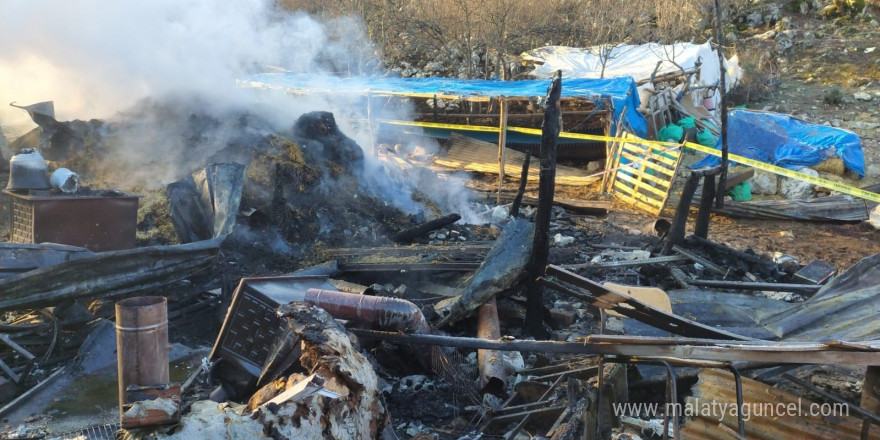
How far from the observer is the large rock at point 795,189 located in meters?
12.7

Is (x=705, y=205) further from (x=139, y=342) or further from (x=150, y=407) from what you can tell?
(x=150, y=407)

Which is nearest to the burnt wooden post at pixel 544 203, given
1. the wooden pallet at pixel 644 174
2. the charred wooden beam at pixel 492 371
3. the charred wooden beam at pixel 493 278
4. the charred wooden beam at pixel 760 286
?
the charred wooden beam at pixel 493 278

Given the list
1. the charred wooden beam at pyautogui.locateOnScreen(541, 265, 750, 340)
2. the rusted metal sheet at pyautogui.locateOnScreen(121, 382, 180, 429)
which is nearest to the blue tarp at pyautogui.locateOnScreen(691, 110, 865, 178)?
the charred wooden beam at pyautogui.locateOnScreen(541, 265, 750, 340)

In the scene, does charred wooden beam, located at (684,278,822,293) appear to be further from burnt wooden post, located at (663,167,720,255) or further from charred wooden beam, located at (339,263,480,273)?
charred wooden beam, located at (339,263,480,273)

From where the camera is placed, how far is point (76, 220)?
20.3 ft

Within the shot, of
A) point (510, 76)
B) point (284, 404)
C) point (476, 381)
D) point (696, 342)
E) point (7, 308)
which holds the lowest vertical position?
point (476, 381)

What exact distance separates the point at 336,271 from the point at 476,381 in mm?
2646

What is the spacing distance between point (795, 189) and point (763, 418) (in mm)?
11823

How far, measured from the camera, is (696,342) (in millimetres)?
2680

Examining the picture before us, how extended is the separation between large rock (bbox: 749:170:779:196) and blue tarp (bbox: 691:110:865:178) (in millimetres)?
680

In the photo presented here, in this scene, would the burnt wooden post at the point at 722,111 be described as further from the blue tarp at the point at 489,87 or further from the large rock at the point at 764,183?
the blue tarp at the point at 489,87

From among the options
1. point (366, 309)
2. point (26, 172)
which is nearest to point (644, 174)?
point (366, 309)

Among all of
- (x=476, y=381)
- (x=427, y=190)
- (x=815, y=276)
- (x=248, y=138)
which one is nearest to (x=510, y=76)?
(x=427, y=190)

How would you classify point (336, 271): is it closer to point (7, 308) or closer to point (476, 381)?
point (476, 381)
